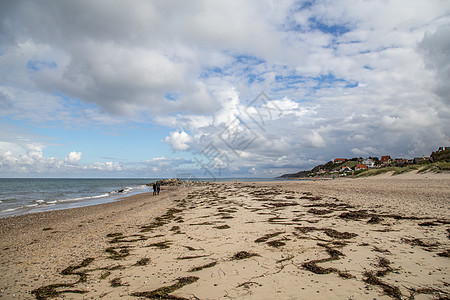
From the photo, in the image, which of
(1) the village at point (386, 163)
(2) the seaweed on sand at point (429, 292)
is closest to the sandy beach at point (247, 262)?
(2) the seaweed on sand at point (429, 292)

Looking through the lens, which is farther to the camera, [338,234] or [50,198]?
[50,198]

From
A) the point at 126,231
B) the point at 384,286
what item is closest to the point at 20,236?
the point at 126,231

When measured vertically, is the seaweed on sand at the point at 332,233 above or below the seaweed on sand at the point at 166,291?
above

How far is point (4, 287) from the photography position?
4.51 meters

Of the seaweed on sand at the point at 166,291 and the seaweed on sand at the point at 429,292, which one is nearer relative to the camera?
the seaweed on sand at the point at 429,292

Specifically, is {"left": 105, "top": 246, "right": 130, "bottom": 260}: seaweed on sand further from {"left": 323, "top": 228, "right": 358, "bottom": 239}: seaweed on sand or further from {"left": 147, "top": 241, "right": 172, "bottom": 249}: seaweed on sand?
{"left": 323, "top": 228, "right": 358, "bottom": 239}: seaweed on sand

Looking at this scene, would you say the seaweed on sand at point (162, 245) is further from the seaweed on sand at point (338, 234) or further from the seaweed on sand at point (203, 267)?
the seaweed on sand at point (338, 234)

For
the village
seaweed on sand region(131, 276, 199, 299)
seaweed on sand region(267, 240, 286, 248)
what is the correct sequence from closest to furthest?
seaweed on sand region(131, 276, 199, 299) < seaweed on sand region(267, 240, 286, 248) < the village

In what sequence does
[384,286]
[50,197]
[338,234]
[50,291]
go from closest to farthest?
[384,286] < [50,291] < [338,234] < [50,197]

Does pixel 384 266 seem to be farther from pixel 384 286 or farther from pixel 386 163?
pixel 386 163

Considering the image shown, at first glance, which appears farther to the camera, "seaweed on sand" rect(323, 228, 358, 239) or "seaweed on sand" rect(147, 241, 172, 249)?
"seaweed on sand" rect(147, 241, 172, 249)

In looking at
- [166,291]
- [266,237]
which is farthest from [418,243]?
[166,291]

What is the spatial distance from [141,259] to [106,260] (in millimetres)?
924

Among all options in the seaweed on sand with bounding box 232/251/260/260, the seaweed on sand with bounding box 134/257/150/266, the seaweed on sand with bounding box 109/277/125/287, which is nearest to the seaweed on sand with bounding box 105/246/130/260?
the seaweed on sand with bounding box 134/257/150/266
